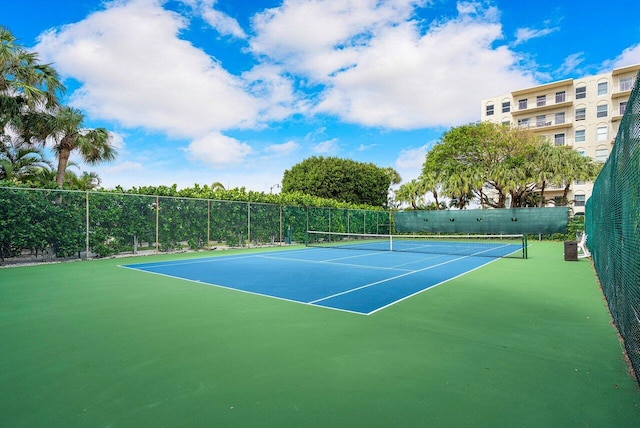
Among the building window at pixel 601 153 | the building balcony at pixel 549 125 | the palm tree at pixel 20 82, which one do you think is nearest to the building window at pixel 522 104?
the building balcony at pixel 549 125

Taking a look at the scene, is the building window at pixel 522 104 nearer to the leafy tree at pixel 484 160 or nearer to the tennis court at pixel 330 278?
the leafy tree at pixel 484 160

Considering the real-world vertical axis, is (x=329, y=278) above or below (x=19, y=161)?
below

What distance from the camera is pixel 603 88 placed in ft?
134

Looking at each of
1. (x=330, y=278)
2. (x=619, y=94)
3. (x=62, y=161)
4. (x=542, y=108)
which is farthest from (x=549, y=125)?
(x=62, y=161)

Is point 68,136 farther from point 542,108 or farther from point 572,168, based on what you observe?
point 542,108

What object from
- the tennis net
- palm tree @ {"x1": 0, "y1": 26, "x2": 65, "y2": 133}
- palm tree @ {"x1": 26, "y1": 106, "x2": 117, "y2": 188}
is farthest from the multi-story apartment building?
palm tree @ {"x1": 0, "y1": 26, "x2": 65, "y2": 133}

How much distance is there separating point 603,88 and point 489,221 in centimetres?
2787

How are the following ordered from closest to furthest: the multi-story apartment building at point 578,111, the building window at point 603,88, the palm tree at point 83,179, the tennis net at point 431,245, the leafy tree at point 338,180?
the tennis net at point 431,245
the palm tree at point 83,179
the multi-story apartment building at point 578,111
the leafy tree at point 338,180
the building window at point 603,88

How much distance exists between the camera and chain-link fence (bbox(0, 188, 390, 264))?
36.0 ft

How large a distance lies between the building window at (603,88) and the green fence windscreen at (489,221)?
84.1 feet

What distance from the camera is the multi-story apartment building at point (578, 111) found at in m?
39.7

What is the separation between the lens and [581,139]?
138 ft

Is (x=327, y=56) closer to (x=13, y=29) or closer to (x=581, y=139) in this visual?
(x=13, y=29)

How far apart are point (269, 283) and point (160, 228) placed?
364 inches
